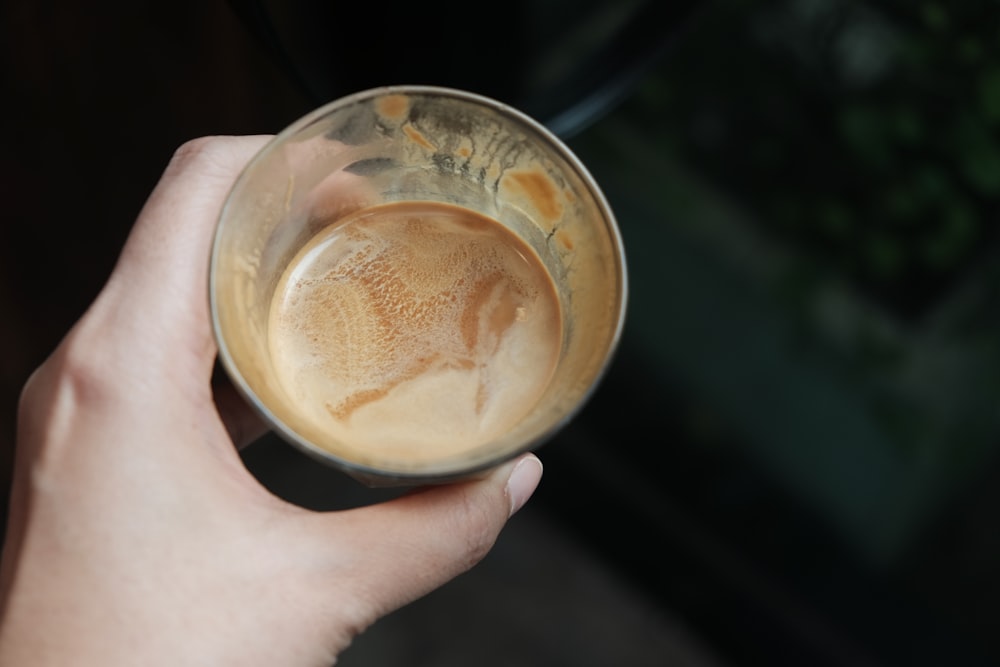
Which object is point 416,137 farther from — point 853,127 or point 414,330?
point 853,127

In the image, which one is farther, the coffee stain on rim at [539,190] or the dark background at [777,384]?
the dark background at [777,384]

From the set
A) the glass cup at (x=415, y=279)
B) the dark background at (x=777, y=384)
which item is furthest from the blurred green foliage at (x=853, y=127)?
the glass cup at (x=415, y=279)

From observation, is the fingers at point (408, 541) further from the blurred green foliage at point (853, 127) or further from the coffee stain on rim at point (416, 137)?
the blurred green foliage at point (853, 127)

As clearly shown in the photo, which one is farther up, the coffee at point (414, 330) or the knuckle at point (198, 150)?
the knuckle at point (198, 150)

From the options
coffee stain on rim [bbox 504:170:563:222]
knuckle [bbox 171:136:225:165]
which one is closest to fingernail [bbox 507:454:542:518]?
coffee stain on rim [bbox 504:170:563:222]

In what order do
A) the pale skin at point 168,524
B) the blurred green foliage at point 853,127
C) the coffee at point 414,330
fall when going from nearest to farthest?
the pale skin at point 168,524 → the coffee at point 414,330 → the blurred green foliage at point 853,127

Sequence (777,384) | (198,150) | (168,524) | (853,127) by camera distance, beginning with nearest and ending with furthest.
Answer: (168,524)
(198,150)
(853,127)
(777,384)

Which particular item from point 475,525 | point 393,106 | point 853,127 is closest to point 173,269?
point 393,106
